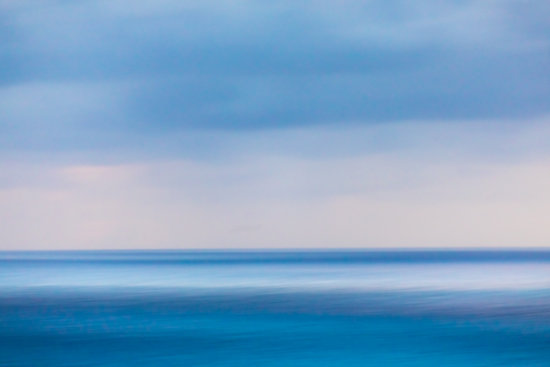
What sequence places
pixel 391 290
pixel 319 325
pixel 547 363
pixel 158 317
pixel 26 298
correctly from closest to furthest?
pixel 547 363, pixel 319 325, pixel 158 317, pixel 26 298, pixel 391 290

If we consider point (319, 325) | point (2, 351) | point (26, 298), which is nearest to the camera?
point (2, 351)

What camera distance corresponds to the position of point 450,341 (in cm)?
2434

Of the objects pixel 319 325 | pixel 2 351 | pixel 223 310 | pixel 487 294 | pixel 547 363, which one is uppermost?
pixel 487 294

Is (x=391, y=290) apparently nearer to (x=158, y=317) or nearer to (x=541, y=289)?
(x=541, y=289)

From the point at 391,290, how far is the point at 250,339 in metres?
26.0

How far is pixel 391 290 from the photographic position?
49.6 m

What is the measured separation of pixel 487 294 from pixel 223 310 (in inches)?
697

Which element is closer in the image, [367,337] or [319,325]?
[367,337]

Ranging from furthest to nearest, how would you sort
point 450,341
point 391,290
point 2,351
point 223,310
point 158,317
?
point 391,290
point 223,310
point 158,317
point 450,341
point 2,351

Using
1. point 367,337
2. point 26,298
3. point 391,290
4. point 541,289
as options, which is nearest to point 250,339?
point 367,337

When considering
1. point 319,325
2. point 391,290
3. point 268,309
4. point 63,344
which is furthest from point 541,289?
point 63,344

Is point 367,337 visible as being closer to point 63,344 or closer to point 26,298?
point 63,344

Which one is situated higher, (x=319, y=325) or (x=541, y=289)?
(x=541, y=289)

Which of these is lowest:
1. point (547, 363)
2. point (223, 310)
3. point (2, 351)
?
point (547, 363)
